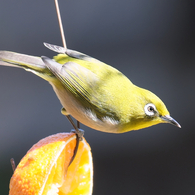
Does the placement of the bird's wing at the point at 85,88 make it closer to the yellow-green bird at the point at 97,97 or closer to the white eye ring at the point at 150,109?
the yellow-green bird at the point at 97,97

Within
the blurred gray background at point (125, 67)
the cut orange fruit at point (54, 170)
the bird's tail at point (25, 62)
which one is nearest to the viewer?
the cut orange fruit at point (54, 170)

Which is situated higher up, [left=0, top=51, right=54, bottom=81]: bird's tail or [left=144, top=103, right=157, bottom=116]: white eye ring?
[left=0, top=51, right=54, bottom=81]: bird's tail

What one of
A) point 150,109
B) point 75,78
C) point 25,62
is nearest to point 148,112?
point 150,109

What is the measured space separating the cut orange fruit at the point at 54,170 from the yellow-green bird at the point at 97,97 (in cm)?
21

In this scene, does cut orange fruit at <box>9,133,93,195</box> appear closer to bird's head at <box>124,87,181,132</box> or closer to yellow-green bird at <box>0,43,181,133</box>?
yellow-green bird at <box>0,43,181,133</box>

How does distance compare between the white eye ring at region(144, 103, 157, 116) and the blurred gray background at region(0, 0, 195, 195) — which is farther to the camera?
the blurred gray background at region(0, 0, 195, 195)

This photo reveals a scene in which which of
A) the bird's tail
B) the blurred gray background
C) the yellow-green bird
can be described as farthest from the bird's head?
the blurred gray background

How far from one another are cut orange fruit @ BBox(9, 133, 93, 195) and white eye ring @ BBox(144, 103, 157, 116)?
1.53 ft

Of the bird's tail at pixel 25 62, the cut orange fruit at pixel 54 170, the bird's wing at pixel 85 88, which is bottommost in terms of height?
the cut orange fruit at pixel 54 170

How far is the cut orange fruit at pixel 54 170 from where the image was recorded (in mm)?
1468

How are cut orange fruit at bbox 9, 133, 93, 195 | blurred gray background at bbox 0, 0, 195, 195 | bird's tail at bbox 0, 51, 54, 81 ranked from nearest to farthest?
cut orange fruit at bbox 9, 133, 93, 195 < bird's tail at bbox 0, 51, 54, 81 < blurred gray background at bbox 0, 0, 195, 195

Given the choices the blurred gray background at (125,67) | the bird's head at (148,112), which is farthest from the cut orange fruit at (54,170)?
the blurred gray background at (125,67)

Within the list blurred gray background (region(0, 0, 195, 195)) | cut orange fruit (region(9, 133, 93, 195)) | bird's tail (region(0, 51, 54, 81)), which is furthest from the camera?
blurred gray background (region(0, 0, 195, 195))

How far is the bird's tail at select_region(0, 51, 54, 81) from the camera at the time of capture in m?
1.74
